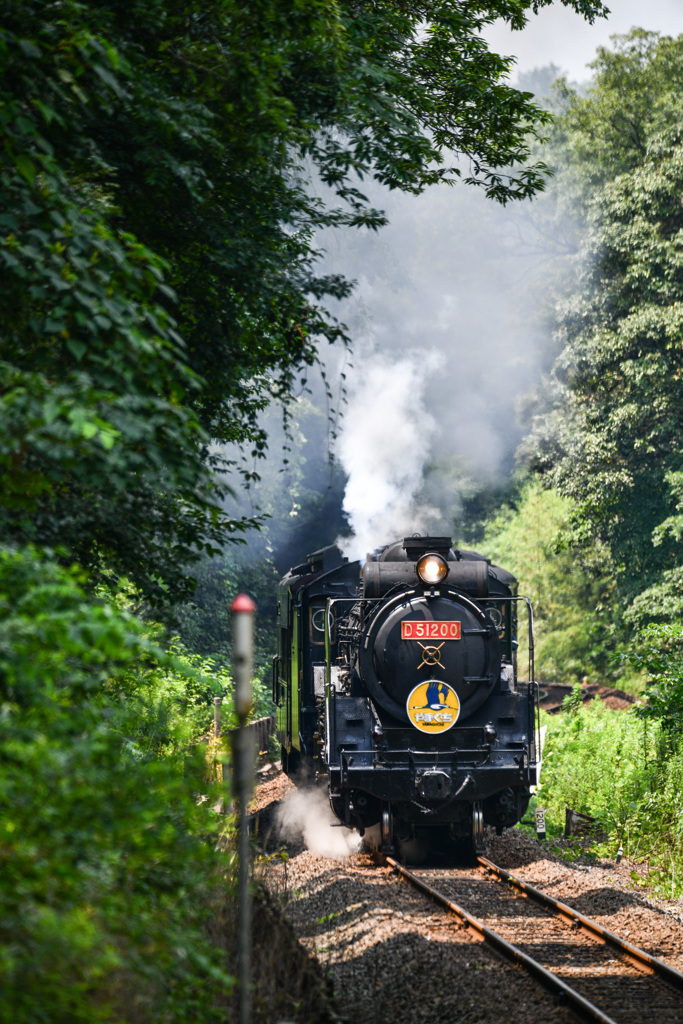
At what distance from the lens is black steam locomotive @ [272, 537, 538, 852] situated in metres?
9.98

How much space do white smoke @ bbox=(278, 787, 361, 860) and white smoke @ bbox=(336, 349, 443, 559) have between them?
7655mm

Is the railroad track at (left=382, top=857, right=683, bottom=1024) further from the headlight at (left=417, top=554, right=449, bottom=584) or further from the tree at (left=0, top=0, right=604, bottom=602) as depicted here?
the tree at (left=0, top=0, right=604, bottom=602)

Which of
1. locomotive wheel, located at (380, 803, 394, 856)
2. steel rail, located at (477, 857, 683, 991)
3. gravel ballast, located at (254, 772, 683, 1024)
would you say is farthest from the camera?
locomotive wheel, located at (380, 803, 394, 856)

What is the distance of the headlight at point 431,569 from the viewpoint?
1027cm

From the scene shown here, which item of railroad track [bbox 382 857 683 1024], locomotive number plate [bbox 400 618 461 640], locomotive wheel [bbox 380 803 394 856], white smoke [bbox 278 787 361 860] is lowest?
railroad track [bbox 382 857 683 1024]

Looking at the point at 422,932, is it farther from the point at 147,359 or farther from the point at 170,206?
the point at 170,206

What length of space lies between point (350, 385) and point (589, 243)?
340 inches

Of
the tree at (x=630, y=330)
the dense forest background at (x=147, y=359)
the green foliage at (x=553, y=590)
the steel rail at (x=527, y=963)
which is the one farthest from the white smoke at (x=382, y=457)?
the steel rail at (x=527, y=963)

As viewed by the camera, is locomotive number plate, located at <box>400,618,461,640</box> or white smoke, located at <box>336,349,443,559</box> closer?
locomotive number plate, located at <box>400,618,461,640</box>

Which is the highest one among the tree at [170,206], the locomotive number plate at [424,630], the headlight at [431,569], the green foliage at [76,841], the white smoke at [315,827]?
the tree at [170,206]

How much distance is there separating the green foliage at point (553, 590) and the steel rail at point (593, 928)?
64.7ft

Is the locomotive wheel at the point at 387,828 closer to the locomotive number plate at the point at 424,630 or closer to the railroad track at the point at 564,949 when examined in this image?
the railroad track at the point at 564,949

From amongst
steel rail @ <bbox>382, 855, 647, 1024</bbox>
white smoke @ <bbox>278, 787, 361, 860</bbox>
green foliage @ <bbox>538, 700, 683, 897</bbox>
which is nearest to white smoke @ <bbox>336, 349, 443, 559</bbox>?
green foliage @ <bbox>538, 700, 683, 897</bbox>

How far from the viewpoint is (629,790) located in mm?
12906
